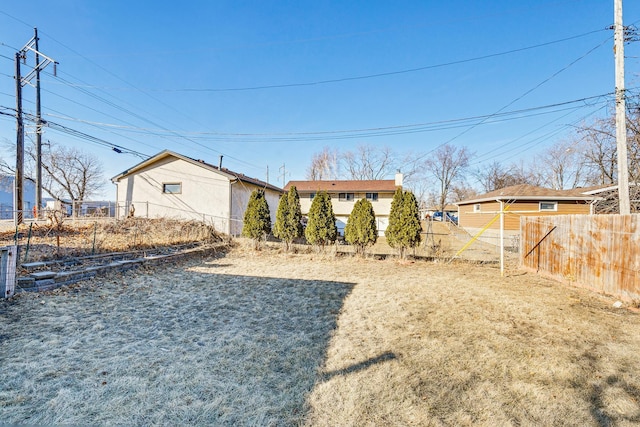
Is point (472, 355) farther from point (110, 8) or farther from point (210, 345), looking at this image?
point (110, 8)

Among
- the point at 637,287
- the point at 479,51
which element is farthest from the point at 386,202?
the point at 637,287

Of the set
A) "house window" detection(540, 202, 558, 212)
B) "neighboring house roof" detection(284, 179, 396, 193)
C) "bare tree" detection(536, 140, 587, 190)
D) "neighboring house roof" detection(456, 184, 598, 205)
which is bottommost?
"house window" detection(540, 202, 558, 212)

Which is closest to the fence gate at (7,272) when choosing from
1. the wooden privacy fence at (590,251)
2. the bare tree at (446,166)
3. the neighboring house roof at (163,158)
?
the neighboring house roof at (163,158)

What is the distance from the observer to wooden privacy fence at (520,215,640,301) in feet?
18.2

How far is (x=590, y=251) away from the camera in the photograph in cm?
652

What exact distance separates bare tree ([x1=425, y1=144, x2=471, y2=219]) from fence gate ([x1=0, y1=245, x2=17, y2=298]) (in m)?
42.4

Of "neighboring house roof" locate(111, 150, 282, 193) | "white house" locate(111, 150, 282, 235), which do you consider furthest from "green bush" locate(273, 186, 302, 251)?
"neighboring house roof" locate(111, 150, 282, 193)

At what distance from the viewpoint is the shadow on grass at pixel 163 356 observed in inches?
91.9

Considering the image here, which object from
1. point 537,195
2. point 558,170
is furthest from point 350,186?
point 558,170

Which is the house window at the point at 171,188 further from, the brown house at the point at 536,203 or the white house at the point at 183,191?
the brown house at the point at 536,203

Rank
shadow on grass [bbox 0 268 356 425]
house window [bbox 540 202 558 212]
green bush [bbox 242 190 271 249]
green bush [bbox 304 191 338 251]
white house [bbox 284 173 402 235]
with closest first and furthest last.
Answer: shadow on grass [bbox 0 268 356 425] < green bush [bbox 304 191 338 251] < green bush [bbox 242 190 271 249] < house window [bbox 540 202 558 212] < white house [bbox 284 173 402 235]

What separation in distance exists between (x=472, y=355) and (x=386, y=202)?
20315 mm

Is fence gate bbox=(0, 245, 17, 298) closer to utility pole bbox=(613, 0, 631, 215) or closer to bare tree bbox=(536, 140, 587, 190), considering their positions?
utility pole bbox=(613, 0, 631, 215)

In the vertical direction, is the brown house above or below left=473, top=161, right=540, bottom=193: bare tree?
below
